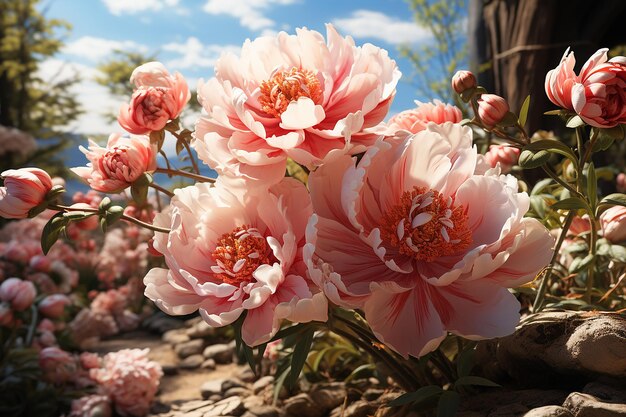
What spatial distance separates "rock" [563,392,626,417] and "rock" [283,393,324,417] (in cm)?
89

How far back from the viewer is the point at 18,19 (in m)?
8.59

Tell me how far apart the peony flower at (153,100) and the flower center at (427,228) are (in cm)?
48

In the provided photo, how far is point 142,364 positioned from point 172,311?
1.32 meters

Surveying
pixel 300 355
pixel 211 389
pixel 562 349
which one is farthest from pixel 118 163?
pixel 211 389

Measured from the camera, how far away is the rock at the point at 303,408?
67.1 inches

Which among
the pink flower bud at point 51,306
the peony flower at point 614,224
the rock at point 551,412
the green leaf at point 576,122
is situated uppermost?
the green leaf at point 576,122

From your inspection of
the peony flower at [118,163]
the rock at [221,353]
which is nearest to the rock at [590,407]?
the peony flower at [118,163]

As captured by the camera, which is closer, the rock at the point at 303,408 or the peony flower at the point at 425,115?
the peony flower at the point at 425,115

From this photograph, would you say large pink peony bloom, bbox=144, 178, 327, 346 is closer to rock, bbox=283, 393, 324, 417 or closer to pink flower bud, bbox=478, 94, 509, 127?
pink flower bud, bbox=478, 94, 509, 127

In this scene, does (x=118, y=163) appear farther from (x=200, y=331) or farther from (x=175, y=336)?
(x=175, y=336)

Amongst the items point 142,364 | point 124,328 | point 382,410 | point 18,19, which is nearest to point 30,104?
point 18,19

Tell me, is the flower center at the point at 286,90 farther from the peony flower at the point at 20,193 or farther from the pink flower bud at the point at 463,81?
the peony flower at the point at 20,193

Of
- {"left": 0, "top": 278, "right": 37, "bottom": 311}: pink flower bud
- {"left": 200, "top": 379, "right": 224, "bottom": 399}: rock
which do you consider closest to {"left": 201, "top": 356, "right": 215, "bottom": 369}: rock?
{"left": 200, "top": 379, "right": 224, "bottom": 399}: rock

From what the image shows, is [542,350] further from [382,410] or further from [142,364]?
[142,364]
